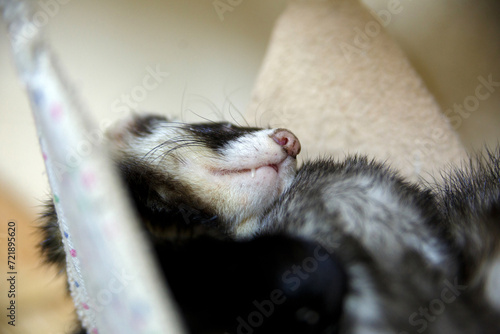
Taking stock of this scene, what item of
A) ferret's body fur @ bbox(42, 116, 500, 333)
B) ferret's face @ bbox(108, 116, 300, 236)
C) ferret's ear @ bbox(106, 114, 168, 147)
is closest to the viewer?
ferret's body fur @ bbox(42, 116, 500, 333)

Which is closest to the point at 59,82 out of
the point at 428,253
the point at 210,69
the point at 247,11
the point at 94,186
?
the point at 94,186

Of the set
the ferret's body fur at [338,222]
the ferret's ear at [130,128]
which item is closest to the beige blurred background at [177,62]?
the ferret's ear at [130,128]

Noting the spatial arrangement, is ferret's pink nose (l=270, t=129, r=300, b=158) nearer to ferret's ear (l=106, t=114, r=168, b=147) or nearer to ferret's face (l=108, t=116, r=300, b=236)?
ferret's face (l=108, t=116, r=300, b=236)

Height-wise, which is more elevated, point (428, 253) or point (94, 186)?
point (428, 253)

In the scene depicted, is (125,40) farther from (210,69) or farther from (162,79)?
(210,69)

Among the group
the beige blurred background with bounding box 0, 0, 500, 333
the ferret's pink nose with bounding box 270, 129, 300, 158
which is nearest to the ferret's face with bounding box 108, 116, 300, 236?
the ferret's pink nose with bounding box 270, 129, 300, 158

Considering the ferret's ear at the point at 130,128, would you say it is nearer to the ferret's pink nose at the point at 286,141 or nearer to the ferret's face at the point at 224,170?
the ferret's face at the point at 224,170

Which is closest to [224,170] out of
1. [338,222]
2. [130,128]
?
[338,222]
